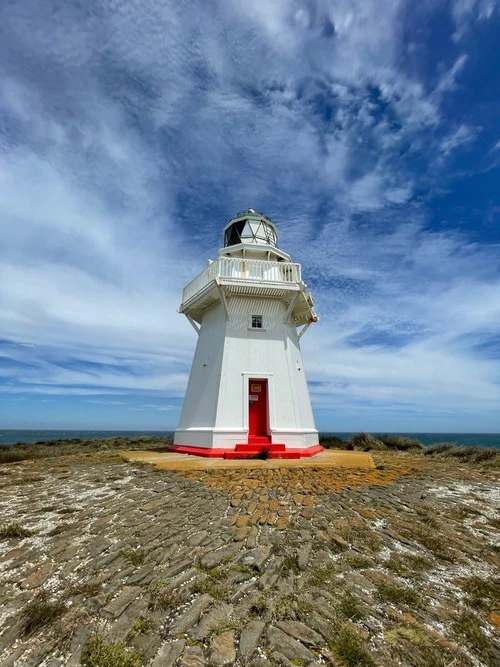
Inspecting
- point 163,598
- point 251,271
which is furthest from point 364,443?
point 163,598

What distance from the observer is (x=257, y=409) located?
14.0m

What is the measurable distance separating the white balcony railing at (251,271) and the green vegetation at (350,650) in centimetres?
1173

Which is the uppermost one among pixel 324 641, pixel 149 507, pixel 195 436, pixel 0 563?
pixel 195 436

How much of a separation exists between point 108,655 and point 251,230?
52.4 feet

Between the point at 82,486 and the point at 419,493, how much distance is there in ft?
23.0

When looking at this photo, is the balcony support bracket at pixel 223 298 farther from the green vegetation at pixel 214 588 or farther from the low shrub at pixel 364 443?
the low shrub at pixel 364 443

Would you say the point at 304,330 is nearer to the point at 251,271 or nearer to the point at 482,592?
the point at 251,271

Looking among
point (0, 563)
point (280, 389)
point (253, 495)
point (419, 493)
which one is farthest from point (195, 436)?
point (0, 563)

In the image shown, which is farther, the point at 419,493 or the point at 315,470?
the point at 315,470

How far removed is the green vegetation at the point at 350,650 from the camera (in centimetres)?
279

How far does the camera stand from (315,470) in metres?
9.67

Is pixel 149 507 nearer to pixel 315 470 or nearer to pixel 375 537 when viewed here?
pixel 375 537

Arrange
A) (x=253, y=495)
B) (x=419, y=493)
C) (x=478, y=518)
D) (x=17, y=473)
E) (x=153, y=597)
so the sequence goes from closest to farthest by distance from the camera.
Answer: (x=153, y=597), (x=478, y=518), (x=253, y=495), (x=419, y=493), (x=17, y=473)

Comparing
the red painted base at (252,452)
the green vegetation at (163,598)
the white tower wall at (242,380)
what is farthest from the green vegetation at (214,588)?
the white tower wall at (242,380)
